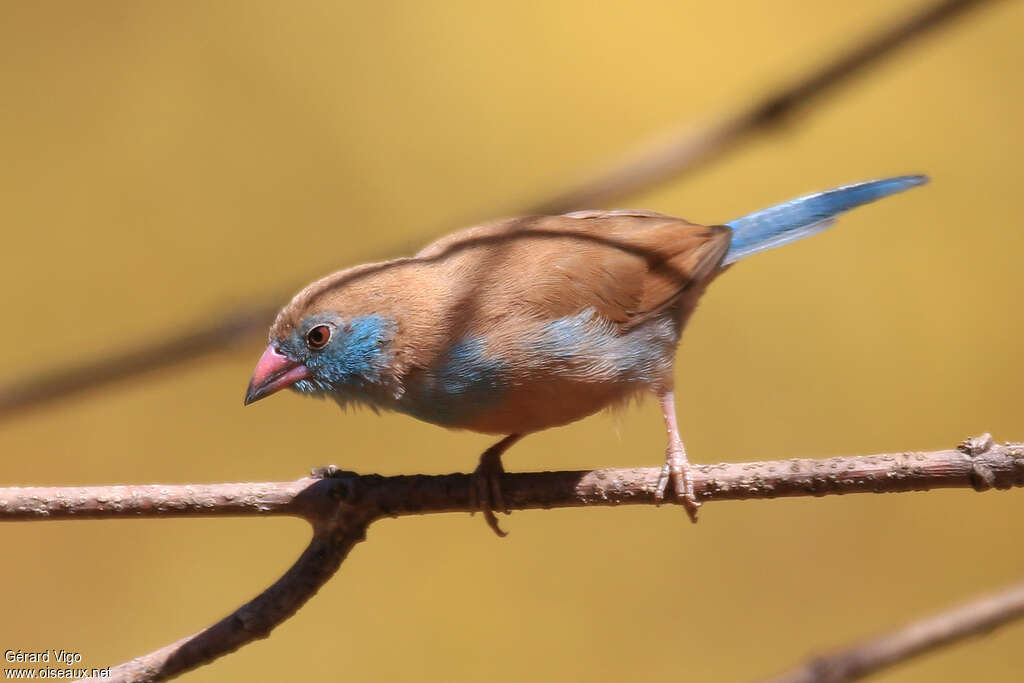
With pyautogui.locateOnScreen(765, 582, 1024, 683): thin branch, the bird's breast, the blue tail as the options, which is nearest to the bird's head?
the bird's breast

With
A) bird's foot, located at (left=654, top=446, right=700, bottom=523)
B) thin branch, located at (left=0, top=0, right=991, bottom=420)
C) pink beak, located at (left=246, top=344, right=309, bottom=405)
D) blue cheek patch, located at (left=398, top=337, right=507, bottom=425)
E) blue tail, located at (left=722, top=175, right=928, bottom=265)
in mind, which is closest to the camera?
thin branch, located at (left=0, top=0, right=991, bottom=420)

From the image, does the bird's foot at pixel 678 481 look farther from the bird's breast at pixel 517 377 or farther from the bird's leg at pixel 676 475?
the bird's breast at pixel 517 377

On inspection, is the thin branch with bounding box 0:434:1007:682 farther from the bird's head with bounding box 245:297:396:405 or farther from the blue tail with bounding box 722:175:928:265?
the blue tail with bounding box 722:175:928:265

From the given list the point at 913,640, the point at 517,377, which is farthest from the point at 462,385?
the point at 913,640

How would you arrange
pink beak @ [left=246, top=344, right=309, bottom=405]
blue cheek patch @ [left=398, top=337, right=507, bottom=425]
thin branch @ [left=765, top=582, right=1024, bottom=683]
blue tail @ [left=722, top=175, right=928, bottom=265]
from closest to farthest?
thin branch @ [left=765, top=582, right=1024, bottom=683] → blue cheek patch @ [left=398, top=337, right=507, bottom=425] → pink beak @ [left=246, top=344, right=309, bottom=405] → blue tail @ [left=722, top=175, right=928, bottom=265]

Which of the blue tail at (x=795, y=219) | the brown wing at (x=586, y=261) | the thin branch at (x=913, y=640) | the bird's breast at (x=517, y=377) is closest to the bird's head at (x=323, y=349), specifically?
the bird's breast at (x=517, y=377)

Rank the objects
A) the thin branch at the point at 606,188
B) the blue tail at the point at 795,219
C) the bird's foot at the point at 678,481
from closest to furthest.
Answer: the thin branch at the point at 606,188 → the bird's foot at the point at 678,481 → the blue tail at the point at 795,219

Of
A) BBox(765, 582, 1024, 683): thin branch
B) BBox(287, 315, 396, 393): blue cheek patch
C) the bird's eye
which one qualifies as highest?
the bird's eye

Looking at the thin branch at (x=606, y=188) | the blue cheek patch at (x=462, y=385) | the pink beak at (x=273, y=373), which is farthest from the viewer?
the pink beak at (x=273, y=373)

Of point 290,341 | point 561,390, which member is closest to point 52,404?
point 290,341
